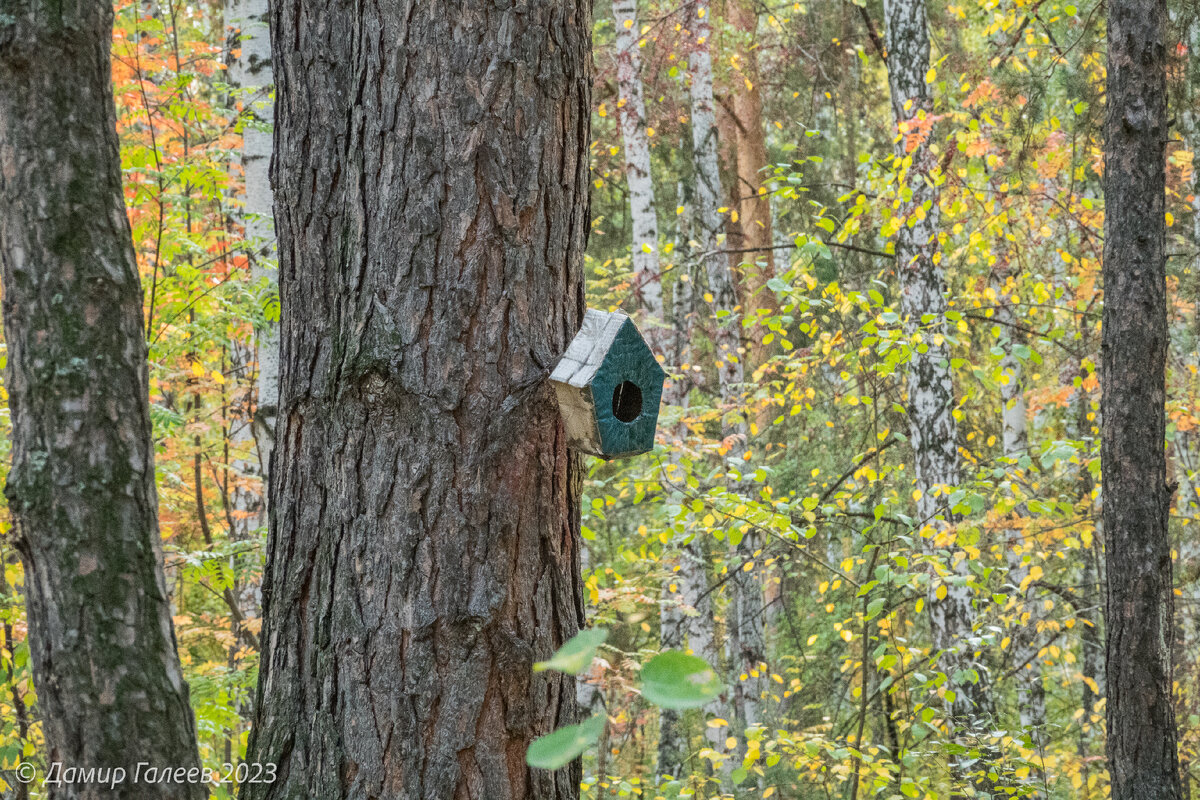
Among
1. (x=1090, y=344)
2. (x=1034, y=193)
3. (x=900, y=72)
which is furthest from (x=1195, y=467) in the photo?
(x=900, y=72)

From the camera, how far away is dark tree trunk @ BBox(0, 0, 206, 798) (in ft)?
5.46

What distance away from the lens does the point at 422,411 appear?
1466 mm

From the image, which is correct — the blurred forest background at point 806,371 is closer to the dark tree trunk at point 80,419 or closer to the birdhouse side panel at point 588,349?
the dark tree trunk at point 80,419

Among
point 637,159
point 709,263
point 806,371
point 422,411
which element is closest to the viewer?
point 422,411

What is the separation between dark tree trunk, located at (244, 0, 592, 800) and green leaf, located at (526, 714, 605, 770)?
82cm

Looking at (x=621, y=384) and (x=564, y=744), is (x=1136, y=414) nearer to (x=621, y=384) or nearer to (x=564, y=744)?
(x=621, y=384)

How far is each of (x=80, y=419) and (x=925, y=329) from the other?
15.8ft

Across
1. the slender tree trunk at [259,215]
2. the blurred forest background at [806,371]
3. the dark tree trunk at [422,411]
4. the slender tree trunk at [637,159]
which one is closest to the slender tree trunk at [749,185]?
the blurred forest background at [806,371]

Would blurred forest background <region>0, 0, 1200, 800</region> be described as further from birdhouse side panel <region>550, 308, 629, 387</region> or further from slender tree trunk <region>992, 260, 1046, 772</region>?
birdhouse side panel <region>550, 308, 629, 387</region>

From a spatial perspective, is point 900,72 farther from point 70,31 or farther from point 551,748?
point 551,748

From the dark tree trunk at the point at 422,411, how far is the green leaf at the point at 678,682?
863mm

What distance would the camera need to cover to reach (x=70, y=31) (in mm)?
1818

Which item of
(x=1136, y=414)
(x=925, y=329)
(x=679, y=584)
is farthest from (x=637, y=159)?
(x=1136, y=414)

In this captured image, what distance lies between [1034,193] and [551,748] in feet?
19.9
